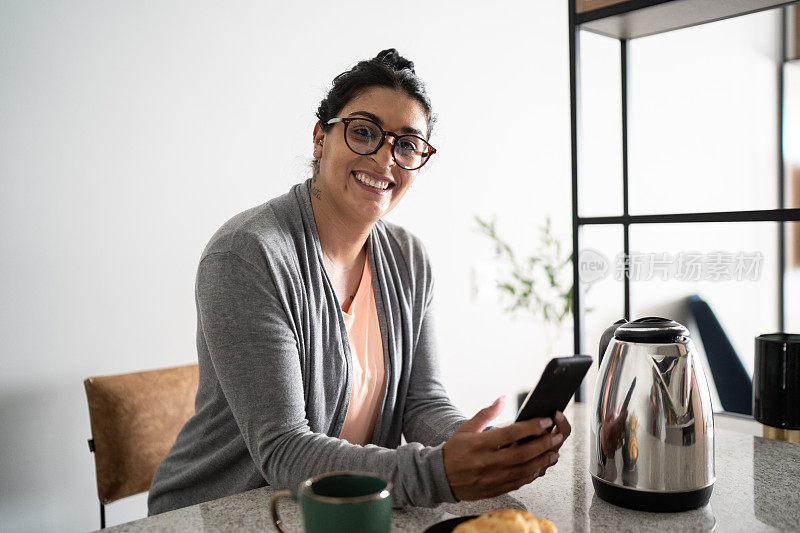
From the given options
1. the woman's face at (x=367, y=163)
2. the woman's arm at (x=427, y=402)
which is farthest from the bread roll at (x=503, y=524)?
the woman's face at (x=367, y=163)

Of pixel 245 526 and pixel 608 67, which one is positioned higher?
pixel 608 67

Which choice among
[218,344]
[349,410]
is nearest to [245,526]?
[218,344]

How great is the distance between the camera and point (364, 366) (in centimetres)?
121

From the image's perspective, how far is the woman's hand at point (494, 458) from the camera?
0.79 meters

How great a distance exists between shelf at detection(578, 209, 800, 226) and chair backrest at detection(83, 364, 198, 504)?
3.63 ft

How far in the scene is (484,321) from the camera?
299 cm

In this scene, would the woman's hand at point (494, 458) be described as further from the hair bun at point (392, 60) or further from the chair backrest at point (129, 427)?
the chair backrest at point (129, 427)

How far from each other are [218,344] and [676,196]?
2770mm

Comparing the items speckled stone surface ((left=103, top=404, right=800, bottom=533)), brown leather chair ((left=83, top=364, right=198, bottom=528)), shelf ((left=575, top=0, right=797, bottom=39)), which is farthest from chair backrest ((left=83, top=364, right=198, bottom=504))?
shelf ((left=575, top=0, right=797, bottom=39))

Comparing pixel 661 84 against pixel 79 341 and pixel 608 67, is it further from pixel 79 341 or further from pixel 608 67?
pixel 79 341

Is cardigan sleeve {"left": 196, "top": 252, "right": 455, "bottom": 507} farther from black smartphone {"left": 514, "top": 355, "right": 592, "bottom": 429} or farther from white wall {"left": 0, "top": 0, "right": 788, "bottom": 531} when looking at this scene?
white wall {"left": 0, "top": 0, "right": 788, "bottom": 531}

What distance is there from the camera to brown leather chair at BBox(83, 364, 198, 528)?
156cm

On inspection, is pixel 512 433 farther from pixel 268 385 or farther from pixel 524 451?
pixel 268 385

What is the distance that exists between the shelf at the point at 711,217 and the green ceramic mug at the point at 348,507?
0.89 meters
